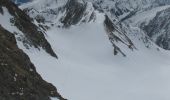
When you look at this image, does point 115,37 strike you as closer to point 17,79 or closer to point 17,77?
point 17,77

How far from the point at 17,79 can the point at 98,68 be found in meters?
73.9

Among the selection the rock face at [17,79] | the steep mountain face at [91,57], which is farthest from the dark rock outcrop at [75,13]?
the rock face at [17,79]

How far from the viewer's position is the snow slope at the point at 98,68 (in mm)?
83812

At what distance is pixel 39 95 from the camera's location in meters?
47.4

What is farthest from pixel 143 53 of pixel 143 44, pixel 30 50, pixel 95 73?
pixel 30 50

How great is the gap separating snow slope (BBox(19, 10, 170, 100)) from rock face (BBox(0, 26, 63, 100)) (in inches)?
797

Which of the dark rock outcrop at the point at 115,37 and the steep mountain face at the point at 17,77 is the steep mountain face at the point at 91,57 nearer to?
the dark rock outcrop at the point at 115,37

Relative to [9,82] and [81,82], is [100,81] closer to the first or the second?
[81,82]

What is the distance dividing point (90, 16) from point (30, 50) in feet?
278

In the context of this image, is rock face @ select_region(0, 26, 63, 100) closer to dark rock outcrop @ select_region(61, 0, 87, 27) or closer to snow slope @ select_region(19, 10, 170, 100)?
snow slope @ select_region(19, 10, 170, 100)

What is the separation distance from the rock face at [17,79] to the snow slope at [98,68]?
2026 centimetres

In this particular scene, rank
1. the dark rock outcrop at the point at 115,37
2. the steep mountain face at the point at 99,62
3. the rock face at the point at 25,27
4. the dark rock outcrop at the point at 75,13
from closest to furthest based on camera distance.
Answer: the rock face at the point at 25,27, the steep mountain face at the point at 99,62, the dark rock outcrop at the point at 115,37, the dark rock outcrop at the point at 75,13

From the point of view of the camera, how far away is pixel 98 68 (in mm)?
118500

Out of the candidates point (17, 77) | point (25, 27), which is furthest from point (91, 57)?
point (17, 77)
